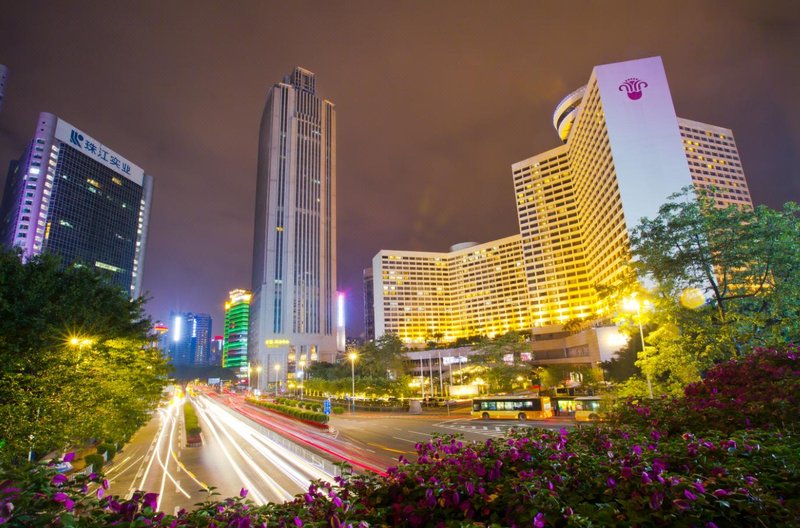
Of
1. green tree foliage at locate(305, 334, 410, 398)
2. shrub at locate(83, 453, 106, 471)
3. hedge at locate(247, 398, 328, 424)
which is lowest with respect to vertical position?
hedge at locate(247, 398, 328, 424)

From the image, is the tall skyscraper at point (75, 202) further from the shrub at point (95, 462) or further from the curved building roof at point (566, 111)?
the curved building roof at point (566, 111)

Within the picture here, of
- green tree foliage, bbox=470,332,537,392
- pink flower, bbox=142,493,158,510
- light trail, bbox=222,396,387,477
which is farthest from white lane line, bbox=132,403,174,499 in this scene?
green tree foliage, bbox=470,332,537,392

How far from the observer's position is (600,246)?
114 m

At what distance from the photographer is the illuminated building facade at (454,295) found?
180 metres

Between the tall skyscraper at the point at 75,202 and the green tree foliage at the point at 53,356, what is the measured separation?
106 metres

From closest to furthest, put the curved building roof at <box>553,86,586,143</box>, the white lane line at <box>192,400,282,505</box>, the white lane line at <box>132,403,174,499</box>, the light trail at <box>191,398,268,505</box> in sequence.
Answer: the light trail at <box>191,398,268,505</box> < the white lane line at <box>192,400,282,505</box> < the white lane line at <box>132,403,174,499</box> < the curved building roof at <box>553,86,586,143</box>

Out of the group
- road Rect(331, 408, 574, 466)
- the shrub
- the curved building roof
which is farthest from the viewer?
the curved building roof

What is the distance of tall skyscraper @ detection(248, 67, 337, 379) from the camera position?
5625 inches

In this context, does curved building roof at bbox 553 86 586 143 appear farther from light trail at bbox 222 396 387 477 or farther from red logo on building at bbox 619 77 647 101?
→ light trail at bbox 222 396 387 477

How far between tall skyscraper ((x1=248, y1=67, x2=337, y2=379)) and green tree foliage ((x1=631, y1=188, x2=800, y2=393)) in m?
129

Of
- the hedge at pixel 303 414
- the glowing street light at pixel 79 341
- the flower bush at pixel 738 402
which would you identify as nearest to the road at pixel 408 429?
the hedge at pixel 303 414

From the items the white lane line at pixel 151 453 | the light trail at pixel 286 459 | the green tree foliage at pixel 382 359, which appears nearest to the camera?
the light trail at pixel 286 459

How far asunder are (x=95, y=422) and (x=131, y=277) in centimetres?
16691

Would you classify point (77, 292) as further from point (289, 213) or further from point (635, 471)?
point (289, 213)
